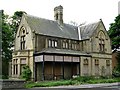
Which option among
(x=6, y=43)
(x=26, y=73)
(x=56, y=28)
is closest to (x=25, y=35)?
(x=56, y=28)

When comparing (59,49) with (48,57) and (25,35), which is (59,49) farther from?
(25,35)

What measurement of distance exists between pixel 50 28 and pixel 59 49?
4.06m

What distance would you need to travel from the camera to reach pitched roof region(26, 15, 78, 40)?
1430 inches

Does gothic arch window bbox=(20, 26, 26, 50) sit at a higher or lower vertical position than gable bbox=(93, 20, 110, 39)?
lower

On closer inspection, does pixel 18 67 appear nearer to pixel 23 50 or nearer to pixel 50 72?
pixel 23 50

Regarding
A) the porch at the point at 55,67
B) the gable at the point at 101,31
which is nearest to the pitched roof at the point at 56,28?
the gable at the point at 101,31

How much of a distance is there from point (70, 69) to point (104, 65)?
7.64 m

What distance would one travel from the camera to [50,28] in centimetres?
3853

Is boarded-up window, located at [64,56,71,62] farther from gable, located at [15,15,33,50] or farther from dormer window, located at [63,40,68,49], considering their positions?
gable, located at [15,15,33,50]

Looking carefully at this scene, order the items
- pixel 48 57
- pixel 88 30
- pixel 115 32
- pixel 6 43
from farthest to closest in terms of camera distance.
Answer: pixel 115 32 → pixel 6 43 → pixel 88 30 → pixel 48 57

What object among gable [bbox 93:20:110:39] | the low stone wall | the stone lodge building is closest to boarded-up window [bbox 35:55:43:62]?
the stone lodge building

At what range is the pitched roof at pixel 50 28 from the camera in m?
36.3

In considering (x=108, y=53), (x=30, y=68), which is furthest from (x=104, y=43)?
(x=30, y=68)

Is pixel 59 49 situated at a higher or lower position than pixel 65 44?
lower
